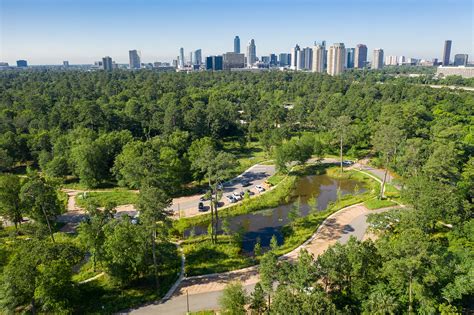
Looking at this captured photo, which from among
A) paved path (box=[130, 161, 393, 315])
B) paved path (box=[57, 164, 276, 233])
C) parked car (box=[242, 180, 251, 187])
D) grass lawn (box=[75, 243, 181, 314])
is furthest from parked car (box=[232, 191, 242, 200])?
grass lawn (box=[75, 243, 181, 314])

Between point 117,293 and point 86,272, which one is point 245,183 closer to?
point 86,272

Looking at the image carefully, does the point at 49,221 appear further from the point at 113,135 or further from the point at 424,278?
the point at 424,278

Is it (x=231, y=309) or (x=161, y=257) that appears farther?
(x=161, y=257)

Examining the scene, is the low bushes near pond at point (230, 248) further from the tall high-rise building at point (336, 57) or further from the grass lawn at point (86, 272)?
the tall high-rise building at point (336, 57)

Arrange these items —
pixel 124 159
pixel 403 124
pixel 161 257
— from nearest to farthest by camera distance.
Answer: pixel 161 257, pixel 124 159, pixel 403 124

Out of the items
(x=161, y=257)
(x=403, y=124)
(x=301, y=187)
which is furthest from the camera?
(x=403, y=124)

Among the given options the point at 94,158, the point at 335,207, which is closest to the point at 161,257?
the point at 335,207

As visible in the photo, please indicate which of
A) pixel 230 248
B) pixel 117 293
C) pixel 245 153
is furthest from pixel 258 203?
pixel 245 153
